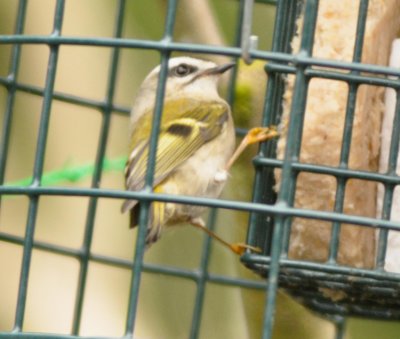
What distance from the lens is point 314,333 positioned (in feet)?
17.7

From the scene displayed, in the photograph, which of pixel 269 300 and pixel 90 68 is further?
pixel 90 68

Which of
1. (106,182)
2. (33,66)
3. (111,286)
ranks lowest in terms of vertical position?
(111,286)

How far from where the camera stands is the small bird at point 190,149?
15.9 feet

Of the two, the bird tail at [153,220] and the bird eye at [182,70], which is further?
the bird eye at [182,70]

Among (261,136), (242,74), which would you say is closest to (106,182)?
(242,74)

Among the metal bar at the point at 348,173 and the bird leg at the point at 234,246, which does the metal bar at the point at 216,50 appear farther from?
the bird leg at the point at 234,246

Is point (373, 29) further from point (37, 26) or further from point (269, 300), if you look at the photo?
point (37, 26)

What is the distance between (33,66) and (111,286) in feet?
3.90

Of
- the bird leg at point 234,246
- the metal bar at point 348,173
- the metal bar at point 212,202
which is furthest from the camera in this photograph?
the bird leg at point 234,246

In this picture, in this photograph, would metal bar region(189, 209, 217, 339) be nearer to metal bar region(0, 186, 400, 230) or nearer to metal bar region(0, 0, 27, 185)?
metal bar region(0, 0, 27, 185)

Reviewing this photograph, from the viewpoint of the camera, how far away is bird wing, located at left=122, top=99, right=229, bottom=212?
188 inches

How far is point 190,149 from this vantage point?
504cm

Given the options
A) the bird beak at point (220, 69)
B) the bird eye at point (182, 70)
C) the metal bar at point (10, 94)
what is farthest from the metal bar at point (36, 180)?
the bird eye at point (182, 70)

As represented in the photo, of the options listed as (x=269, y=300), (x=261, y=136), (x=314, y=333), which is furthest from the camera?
(x=314, y=333)
